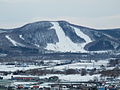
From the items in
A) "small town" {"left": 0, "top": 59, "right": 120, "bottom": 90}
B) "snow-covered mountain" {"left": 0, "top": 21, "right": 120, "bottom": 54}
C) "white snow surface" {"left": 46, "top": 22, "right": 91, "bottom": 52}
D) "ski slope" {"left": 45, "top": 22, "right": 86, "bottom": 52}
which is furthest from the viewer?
"white snow surface" {"left": 46, "top": 22, "right": 91, "bottom": 52}

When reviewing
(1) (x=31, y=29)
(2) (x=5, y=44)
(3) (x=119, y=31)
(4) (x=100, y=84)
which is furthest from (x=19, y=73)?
(3) (x=119, y=31)

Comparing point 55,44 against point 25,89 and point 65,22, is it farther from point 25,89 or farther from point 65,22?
point 25,89

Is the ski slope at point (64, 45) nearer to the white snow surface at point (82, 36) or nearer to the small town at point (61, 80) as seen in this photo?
the white snow surface at point (82, 36)

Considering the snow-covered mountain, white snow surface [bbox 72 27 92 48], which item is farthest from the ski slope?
white snow surface [bbox 72 27 92 48]

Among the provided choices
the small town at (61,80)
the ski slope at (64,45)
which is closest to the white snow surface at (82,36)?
the ski slope at (64,45)

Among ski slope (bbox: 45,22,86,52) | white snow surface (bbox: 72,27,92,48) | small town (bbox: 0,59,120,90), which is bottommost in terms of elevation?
small town (bbox: 0,59,120,90)

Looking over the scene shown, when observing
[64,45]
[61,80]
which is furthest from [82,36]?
[61,80]

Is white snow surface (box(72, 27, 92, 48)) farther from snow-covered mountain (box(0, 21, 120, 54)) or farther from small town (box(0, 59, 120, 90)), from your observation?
small town (box(0, 59, 120, 90))

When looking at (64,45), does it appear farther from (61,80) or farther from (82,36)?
(61,80)
